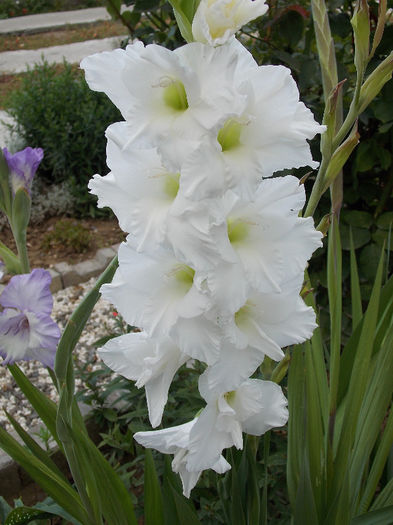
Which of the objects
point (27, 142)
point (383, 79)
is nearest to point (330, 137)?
point (383, 79)

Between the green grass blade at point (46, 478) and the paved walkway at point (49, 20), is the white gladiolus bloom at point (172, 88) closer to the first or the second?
the green grass blade at point (46, 478)

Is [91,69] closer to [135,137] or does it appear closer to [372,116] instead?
[135,137]

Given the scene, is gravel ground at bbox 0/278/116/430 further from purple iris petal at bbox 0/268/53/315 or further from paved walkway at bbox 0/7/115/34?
paved walkway at bbox 0/7/115/34

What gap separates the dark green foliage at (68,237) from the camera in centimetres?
322

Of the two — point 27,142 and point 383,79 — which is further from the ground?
point 383,79

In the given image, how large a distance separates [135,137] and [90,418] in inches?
57.5

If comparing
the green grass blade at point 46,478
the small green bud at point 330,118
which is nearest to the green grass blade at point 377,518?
the green grass blade at point 46,478

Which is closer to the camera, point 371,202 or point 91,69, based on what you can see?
point 91,69

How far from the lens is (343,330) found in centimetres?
202

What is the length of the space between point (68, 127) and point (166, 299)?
3.15 m

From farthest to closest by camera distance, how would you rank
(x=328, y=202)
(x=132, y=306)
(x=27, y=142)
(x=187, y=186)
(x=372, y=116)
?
1. (x=27, y=142)
2. (x=328, y=202)
3. (x=372, y=116)
4. (x=132, y=306)
5. (x=187, y=186)

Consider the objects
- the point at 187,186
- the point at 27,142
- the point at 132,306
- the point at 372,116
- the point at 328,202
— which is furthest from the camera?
the point at 27,142

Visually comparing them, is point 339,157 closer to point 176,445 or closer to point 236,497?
point 176,445

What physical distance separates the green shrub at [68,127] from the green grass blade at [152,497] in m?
2.59
